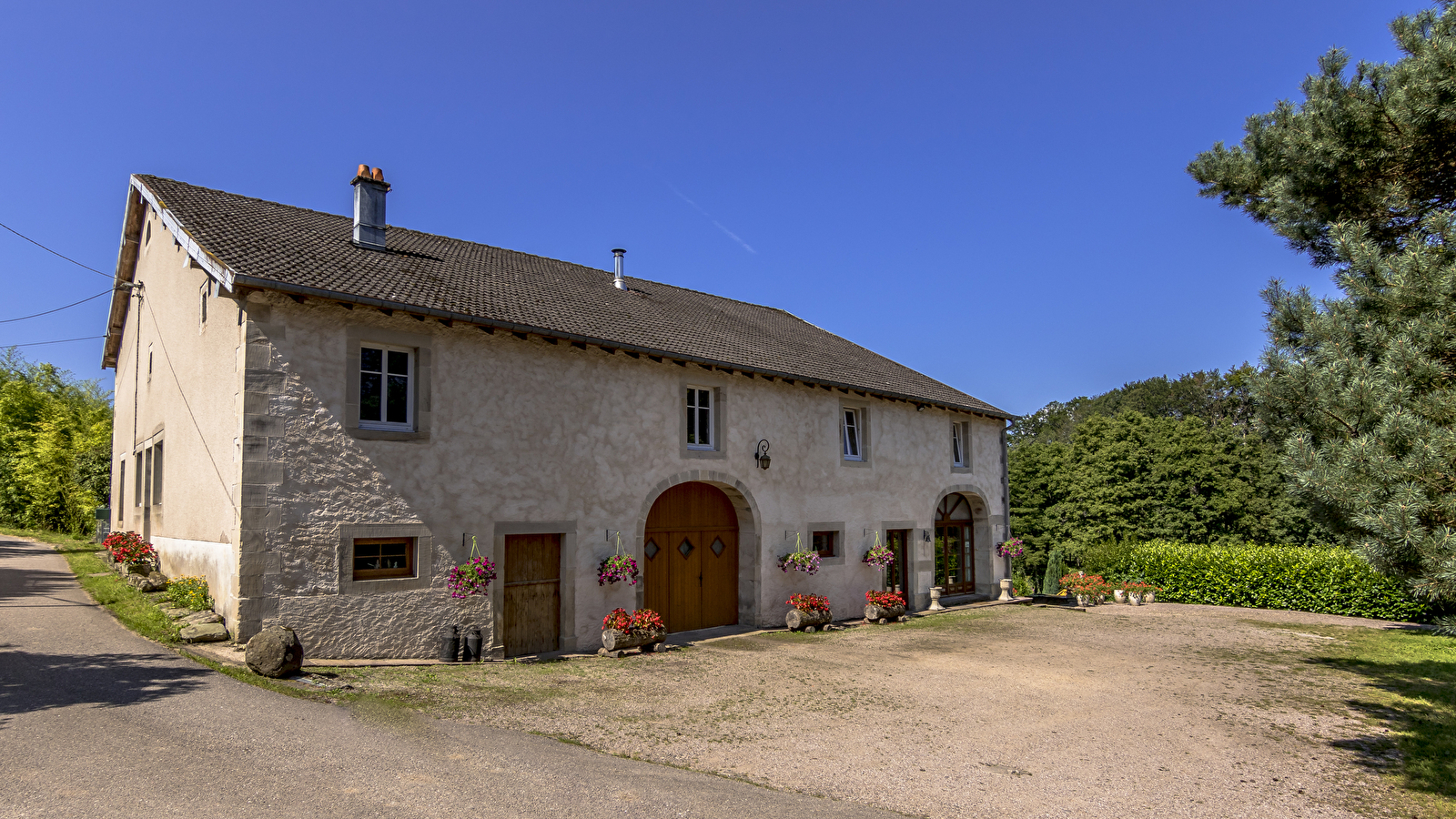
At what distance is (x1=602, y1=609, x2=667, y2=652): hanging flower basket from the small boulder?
4.80 m

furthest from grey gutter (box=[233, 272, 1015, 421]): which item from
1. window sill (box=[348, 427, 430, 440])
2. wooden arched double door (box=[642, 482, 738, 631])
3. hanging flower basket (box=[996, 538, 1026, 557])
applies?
hanging flower basket (box=[996, 538, 1026, 557])

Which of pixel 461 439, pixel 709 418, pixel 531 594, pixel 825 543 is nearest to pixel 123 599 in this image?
pixel 461 439

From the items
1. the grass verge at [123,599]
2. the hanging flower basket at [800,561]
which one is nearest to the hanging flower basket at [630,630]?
the hanging flower basket at [800,561]

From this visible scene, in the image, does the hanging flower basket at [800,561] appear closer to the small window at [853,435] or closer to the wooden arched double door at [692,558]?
the wooden arched double door at [692,558]

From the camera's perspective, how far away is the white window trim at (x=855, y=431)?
1677 centimetres

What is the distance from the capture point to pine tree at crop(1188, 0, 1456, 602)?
4.94 meters

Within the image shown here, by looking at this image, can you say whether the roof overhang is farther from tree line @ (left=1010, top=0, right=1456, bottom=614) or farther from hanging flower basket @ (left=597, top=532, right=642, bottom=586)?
tree line @ (left=1010, top=0, right=1456, bottom=614)

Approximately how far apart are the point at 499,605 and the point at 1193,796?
8.32 m

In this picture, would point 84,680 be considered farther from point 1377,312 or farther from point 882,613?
point 882,613

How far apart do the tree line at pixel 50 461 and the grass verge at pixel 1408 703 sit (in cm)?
3276

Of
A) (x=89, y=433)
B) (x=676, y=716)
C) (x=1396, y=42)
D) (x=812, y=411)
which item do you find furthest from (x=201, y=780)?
(x=89, y=433)

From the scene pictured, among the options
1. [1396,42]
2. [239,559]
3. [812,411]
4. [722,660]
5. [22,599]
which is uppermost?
[1396,42]

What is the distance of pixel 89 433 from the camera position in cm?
3030

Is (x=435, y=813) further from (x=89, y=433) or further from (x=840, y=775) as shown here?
(x=89, y=433)
